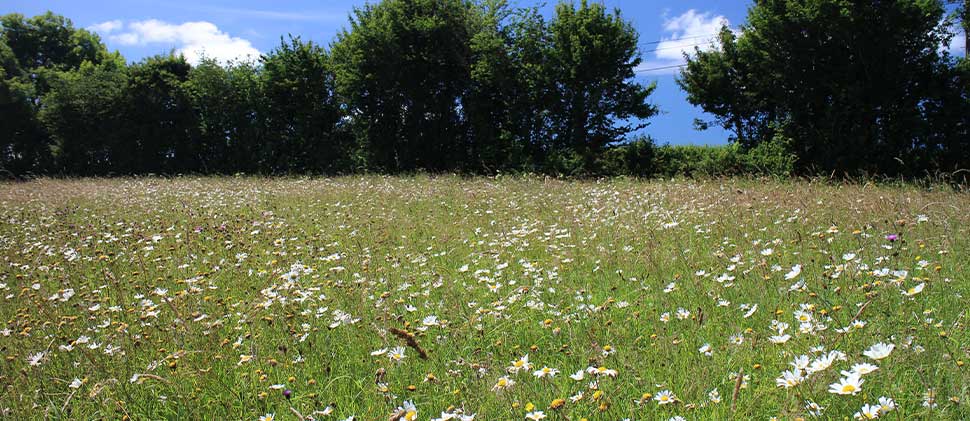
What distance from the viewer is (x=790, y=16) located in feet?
37.1

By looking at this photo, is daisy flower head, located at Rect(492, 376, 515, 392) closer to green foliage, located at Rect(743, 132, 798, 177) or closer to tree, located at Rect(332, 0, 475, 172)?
green foliage, located at Rect(743, 132, 798, 177)

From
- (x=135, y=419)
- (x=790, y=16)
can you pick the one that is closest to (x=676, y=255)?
(x=135, y=419)

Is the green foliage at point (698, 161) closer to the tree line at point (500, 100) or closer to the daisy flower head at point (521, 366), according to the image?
the tree line at point (500, 100)

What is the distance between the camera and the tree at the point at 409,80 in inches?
583

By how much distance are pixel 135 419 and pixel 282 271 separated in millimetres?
1936

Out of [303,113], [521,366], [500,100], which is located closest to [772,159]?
[500,100]

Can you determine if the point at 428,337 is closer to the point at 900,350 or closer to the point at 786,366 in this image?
the point at 786,366

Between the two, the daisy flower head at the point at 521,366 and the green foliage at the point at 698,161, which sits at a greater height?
the green foliage at the point at 698,161

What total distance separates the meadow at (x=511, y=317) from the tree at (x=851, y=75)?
5.96 m

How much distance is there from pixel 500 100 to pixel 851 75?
7370 millimetres

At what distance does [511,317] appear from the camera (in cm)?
319

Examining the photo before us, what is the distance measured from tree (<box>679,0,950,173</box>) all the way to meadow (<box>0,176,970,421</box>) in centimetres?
596

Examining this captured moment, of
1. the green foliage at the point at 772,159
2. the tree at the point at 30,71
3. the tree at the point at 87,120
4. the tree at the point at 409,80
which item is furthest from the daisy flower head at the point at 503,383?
the tree at the point at 87,120

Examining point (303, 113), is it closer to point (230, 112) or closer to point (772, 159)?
point (230, 112)
